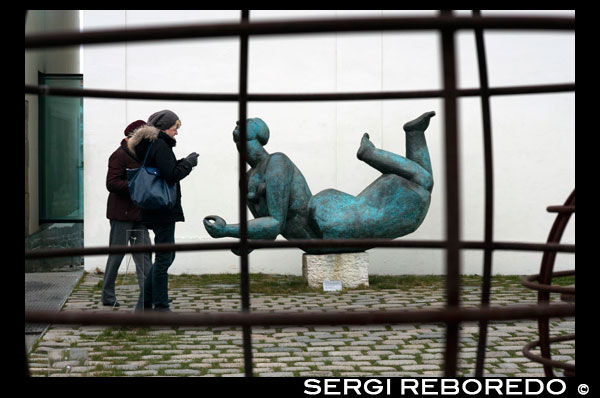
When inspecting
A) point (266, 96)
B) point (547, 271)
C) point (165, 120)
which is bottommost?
point (547, 271)

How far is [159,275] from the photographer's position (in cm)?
473

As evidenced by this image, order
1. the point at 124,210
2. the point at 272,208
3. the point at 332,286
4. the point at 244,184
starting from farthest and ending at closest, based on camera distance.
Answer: the point at 332,286
the point at 272,208
the point at 124,210
the point at 244,184

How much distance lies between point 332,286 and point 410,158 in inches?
53.3

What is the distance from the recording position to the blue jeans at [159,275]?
462 cm

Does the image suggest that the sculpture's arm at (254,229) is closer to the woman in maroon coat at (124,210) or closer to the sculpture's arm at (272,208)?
the sculpture's arm at (272,208)

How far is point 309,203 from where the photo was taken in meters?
6.37

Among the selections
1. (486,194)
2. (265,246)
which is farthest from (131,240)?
(486,194)

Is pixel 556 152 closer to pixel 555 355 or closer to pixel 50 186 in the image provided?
pixel 555 355

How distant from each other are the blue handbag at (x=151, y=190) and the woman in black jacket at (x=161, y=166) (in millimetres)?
42

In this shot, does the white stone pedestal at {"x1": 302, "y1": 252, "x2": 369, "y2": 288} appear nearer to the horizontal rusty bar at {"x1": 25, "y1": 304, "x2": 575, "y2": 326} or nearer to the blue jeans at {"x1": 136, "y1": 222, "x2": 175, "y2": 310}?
the blue jeans at {"x1": 136, "y1": 222, "x2": 175, "y2": 310}

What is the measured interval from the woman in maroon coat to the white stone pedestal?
6.49ft

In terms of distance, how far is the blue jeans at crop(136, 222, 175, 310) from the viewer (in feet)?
15.1

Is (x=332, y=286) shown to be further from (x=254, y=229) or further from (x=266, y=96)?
(x=266, y=96)
